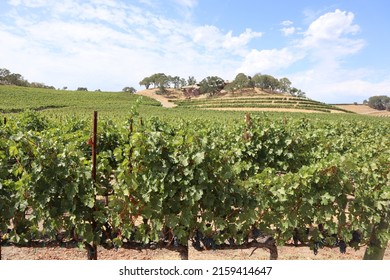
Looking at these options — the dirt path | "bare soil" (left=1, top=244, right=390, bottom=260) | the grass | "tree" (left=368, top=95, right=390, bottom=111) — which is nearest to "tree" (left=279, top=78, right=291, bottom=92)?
"tree" (left=368, top=95, right=390, bottom=111)

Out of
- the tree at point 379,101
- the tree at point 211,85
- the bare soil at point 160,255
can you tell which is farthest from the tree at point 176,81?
the bare soil at point 160,255

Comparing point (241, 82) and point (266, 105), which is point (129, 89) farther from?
point (266, 105)

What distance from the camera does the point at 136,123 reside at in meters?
6.63

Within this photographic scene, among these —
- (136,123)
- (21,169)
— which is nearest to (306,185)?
(136,123)

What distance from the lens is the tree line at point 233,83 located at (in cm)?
11767

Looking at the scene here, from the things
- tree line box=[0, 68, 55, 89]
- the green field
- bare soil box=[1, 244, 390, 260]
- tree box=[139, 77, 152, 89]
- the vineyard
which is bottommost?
bare soil box=[1, 244, 390, 260]

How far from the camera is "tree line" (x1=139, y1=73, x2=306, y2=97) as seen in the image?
11767 cm

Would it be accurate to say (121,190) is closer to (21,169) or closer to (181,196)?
(181,196)

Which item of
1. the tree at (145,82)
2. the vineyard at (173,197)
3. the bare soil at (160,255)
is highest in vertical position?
the tree at (145,82)

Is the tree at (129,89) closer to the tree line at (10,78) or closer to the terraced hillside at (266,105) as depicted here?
the tree line at (10,78)

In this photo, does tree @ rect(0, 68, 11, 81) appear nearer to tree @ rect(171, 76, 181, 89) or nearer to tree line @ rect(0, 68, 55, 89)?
tree line @ rect(0, 68, 55, 89)

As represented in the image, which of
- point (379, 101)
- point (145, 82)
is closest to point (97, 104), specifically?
point (145, 82)

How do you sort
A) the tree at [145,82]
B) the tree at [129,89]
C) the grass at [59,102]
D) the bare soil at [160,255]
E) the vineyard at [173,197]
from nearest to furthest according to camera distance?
the vineyard at [173,197] < the bare soil at [160,255] < the grass at [59,102] < the tree at [145,82] < the tree at [129,89]

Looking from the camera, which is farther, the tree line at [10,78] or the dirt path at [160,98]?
the tree line at [10,78]
